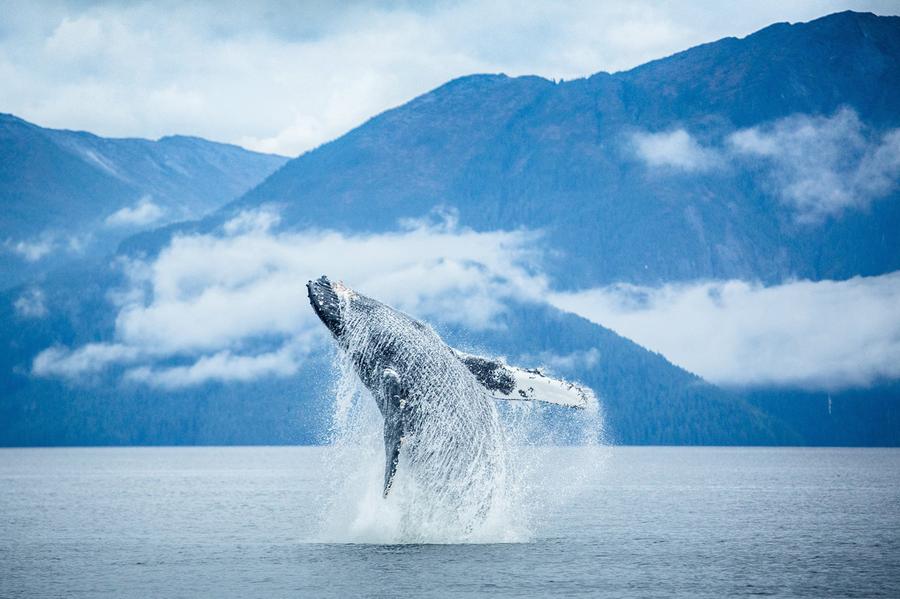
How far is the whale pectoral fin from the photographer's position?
27.6 meters

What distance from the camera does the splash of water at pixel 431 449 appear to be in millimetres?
27078

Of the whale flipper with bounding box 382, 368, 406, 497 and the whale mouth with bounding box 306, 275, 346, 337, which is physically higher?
the whale mouth with bounding box 306, 275, 346, 337

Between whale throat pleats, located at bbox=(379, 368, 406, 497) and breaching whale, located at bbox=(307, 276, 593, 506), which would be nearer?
whale throat pleats, located at bbox=(379, 368, 406, 497)

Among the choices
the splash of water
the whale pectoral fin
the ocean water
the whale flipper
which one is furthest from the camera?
the ocean water

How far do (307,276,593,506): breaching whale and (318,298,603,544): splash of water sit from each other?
0.09 feet

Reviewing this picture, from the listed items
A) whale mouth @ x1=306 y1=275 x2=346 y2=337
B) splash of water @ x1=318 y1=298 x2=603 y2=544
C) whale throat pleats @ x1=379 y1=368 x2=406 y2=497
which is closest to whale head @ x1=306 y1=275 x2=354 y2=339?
whale mouth @ x1=306 y1=275 x2=346 y2=337

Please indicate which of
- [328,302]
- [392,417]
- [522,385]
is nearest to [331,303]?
[328,302]

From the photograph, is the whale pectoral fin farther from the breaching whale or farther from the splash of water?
the splash of water

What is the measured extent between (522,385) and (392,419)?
3100 mm

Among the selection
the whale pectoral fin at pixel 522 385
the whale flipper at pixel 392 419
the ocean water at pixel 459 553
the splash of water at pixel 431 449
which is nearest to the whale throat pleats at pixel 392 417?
the whale flipper at pixel 392 419

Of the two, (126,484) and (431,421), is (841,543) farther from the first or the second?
(126,484)

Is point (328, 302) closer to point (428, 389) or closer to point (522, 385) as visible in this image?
point (428, 389)

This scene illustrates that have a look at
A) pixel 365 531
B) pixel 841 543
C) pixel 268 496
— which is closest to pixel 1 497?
pixel 268 496

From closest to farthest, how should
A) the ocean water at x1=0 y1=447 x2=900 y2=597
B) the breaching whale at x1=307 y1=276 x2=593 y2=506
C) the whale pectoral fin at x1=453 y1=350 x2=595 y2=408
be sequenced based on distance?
the breaching whale at x1=307 y1=276 x2=593 y2=506, the whale pectoral fin at x1=453 y1=350 x2=595 y2=408, the ocean water at x1=0 y1=447 x2=900 y2=597
